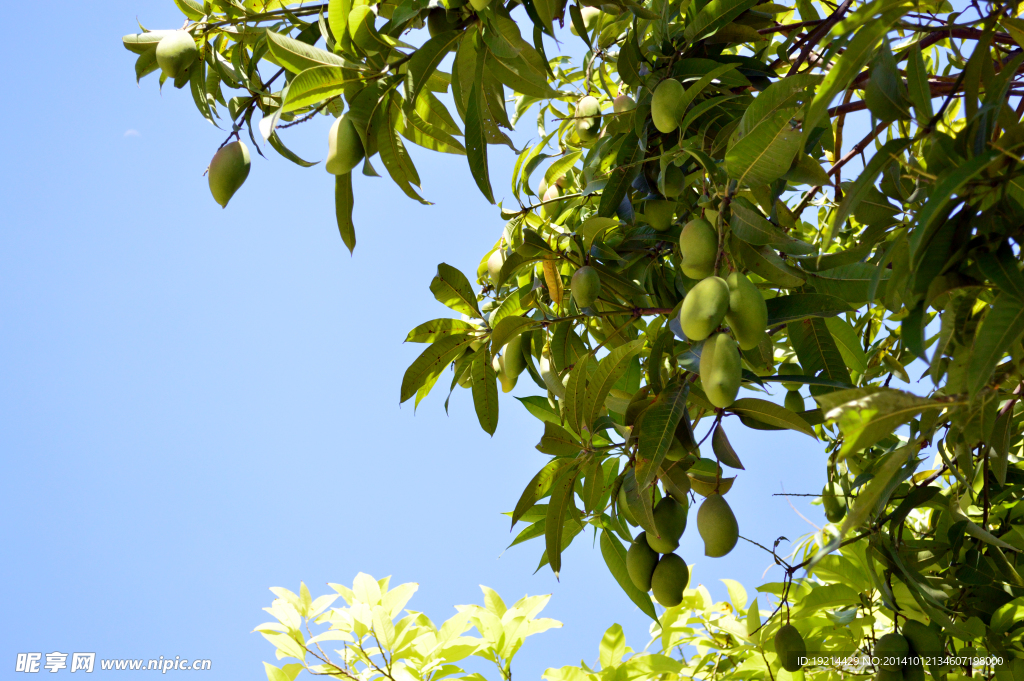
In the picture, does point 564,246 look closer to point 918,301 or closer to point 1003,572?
point 918,301

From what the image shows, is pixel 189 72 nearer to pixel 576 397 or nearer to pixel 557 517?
pixel 576 397

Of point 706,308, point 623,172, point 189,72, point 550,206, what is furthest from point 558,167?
point 706,308

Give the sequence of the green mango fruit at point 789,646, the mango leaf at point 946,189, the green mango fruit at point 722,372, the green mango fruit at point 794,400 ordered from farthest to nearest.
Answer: the green mango fruit at point 794,400, the green mango fruit at point 789,646, the green mango fruit at point 722,372, the mango leaf at point 946,189

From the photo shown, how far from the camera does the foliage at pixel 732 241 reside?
0.89 meters

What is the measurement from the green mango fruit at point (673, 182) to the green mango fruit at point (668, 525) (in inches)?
21.6

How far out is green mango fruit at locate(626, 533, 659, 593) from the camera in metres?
1.25

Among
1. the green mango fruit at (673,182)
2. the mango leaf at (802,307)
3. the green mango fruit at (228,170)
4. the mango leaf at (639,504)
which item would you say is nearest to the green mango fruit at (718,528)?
the mango leaf at (639,504)

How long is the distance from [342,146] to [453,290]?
47cm

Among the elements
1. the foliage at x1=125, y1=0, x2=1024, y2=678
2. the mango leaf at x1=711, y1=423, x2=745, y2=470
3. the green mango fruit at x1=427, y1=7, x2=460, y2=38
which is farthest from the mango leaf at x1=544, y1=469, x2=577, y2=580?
the green mango fruit at x1=427, y1=7, x2=460, y2=38

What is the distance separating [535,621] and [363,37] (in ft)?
5.94

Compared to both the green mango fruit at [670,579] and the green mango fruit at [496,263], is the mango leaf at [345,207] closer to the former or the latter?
the green mango fruit at [496,263]

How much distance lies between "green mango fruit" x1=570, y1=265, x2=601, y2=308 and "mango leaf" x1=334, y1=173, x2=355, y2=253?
0.41m

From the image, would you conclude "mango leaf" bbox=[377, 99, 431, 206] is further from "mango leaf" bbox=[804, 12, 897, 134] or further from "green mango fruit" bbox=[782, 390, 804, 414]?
"green mango fruit" bbox=[782, 390, 804, 414]

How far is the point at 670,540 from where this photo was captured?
3.97 feet
